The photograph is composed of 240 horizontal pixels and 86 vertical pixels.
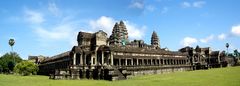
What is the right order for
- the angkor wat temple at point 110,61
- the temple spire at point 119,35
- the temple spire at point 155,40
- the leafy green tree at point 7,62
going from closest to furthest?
the angkor wat temple at point 110,61
the temple spire at point 119,35
the leafy green tree at point 7,62
the temple spire at point 155,40

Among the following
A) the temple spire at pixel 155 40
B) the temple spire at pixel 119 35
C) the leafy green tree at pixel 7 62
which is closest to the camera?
→ the temple spire at pixel 119 35

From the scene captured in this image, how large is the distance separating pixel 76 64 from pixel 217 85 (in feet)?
122

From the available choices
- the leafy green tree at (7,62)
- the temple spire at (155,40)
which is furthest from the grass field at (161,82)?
the temple spire at (155,40)

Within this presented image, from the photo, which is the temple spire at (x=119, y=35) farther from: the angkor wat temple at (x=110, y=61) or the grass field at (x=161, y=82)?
the grass field at (x=161, y=82)

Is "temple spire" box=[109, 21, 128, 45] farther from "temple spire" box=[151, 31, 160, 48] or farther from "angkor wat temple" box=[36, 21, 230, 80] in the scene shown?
"angkor wat temple" box=[36, 21, 230, 80]

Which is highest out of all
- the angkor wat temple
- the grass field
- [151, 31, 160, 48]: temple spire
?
[151, 31, 160, 48]: temple spire

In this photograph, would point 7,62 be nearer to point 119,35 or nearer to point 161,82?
point 119,35

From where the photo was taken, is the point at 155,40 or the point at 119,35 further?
the point at 155,40

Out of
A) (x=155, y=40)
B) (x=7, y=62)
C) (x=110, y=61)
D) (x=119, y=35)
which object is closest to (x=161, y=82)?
(x=110, y=61)

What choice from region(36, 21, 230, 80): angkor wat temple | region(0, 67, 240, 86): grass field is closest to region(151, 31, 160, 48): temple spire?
region(36, 21, 230, 80): angkor wat temple

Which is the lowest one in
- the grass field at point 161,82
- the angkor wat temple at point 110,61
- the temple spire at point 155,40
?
the grass field at point 161,82

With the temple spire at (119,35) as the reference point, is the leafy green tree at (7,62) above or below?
below

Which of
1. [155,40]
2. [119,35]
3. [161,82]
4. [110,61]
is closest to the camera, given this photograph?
[161,82]

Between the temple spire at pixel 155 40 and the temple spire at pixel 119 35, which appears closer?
the temple spire at pixel 119 35
